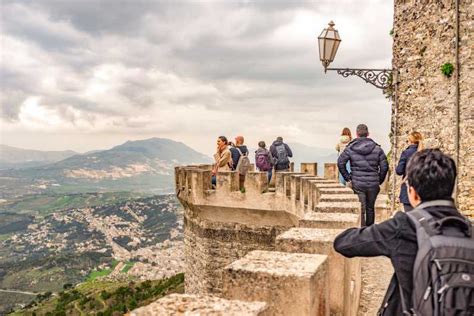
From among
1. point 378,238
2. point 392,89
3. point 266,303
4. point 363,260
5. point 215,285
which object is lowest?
point 215,285

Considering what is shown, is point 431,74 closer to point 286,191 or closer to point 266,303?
point 286,191

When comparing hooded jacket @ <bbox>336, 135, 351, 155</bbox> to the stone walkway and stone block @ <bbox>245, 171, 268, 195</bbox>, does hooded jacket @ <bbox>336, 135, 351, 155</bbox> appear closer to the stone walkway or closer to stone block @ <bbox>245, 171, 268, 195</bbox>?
stone block @ <bbox>245, 171, 268, 195</bbox>

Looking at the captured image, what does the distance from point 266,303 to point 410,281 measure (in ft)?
2.38

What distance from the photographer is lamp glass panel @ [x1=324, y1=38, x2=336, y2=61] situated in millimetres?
11148

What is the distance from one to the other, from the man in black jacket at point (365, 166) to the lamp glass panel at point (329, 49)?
4.58m

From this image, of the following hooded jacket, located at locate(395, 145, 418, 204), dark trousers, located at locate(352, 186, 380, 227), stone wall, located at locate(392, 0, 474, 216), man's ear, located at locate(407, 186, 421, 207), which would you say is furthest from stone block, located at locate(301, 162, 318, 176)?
man's ear, located at locate(407, 186, 421, 207)

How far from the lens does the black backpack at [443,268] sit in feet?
6.48

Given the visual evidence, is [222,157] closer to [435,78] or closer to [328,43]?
[328,43]

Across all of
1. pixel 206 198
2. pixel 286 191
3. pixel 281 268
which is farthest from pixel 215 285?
pixel 281 268

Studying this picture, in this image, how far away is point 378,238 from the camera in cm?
229

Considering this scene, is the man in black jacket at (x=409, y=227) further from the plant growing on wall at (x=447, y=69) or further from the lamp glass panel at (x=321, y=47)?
the plant growing on wall at (x=447, y=69)

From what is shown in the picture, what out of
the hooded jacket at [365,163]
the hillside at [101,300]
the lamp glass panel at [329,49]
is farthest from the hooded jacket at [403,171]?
the hillside at [101,300]

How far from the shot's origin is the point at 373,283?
20.8 feet

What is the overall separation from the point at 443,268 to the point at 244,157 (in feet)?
34.5
